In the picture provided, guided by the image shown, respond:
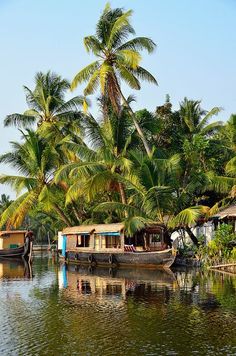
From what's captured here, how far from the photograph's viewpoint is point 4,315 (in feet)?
43.3

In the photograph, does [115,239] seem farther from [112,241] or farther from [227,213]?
[227,213]

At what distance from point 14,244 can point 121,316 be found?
30.4m

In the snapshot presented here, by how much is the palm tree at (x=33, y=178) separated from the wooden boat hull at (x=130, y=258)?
3936 mm

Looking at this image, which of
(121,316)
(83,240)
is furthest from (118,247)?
(121,316)

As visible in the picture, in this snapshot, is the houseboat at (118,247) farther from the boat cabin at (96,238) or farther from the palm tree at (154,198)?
the palm tree at (154,198)

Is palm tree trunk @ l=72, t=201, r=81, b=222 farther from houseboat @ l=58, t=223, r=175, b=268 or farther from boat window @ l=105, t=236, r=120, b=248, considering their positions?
boat window @ l=105, t=236, r=120, b=248

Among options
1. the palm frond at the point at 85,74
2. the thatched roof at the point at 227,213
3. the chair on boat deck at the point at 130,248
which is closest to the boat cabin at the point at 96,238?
the chair on boat deck at the point at 130,248

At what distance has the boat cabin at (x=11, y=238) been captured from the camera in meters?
41.5

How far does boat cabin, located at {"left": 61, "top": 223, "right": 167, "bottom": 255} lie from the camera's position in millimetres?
26078

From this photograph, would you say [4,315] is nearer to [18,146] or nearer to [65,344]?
[65,344]

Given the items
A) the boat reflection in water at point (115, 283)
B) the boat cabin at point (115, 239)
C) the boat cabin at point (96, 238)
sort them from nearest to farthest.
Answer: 1. the boat reflection in water at point (115, 283)
2. the boat cabin at point (115, 239)
3. the boat cabin at point (96, 238)

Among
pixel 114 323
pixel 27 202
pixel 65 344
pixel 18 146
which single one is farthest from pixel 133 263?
pixel 65 344

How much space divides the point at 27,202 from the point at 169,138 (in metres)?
9.77

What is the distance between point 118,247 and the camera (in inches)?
1061
